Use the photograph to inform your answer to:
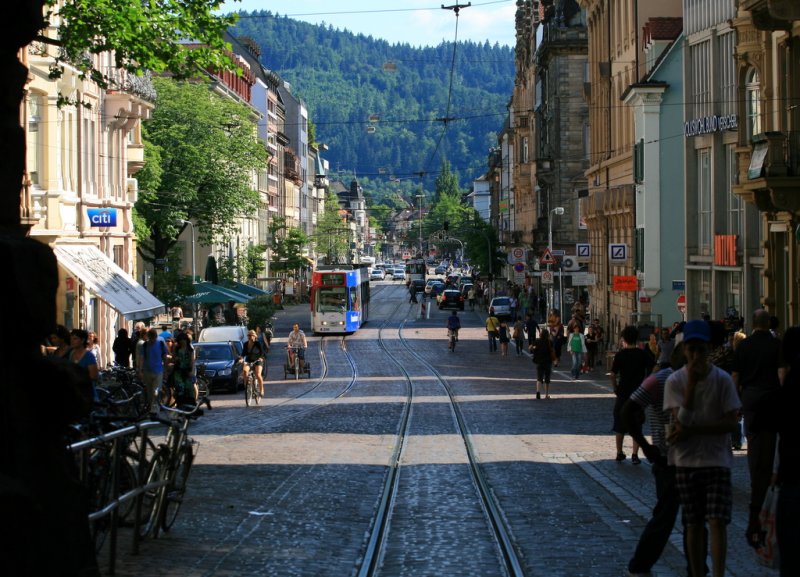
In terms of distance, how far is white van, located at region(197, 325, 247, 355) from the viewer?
126 ft

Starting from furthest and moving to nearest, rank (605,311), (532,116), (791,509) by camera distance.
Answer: (532,116) < (605,311) < (791,509)

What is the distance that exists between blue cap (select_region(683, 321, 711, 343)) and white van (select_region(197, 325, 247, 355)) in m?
29.4

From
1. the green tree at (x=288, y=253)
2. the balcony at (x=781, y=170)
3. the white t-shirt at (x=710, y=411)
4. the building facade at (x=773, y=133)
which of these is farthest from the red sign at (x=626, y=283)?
the green tree at (x=288, y=253)

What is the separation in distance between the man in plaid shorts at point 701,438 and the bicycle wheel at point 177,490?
Answer: 14.5 feet

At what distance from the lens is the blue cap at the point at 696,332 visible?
8953 millimetres

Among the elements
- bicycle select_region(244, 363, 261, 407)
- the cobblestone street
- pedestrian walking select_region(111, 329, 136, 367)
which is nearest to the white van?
pedestrian walking select_region(111, 329, 136, 367)

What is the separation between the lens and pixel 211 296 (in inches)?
1992

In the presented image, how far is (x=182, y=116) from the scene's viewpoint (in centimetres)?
6594

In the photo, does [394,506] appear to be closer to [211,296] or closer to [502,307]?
[211,296]

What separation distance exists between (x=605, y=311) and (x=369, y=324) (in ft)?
71.0

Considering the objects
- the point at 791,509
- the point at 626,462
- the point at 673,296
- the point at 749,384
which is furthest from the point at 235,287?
the point at 791,509

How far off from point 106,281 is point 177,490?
83.9ft

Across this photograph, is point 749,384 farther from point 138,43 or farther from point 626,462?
point 138,43

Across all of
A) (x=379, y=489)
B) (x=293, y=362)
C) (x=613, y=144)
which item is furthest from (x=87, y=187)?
(x=379, y=489)
